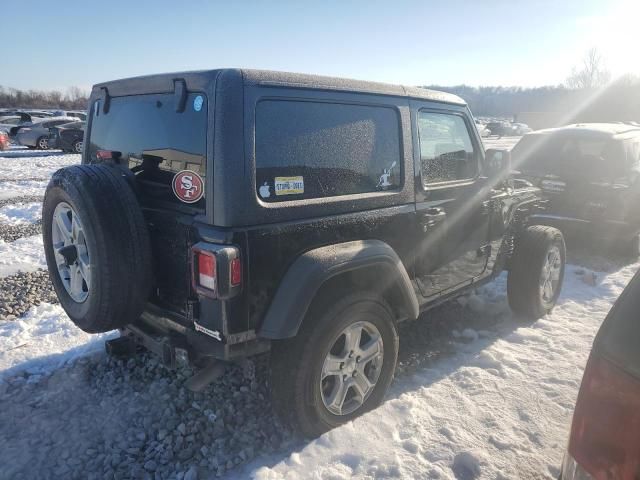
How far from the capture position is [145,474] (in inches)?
104

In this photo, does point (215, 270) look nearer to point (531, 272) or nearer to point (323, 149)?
point (323, 149)

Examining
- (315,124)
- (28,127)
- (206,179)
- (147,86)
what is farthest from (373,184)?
(28,127)

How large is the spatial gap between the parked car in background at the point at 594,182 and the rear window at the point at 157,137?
5362 mm

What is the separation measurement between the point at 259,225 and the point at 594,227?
17.7 ft

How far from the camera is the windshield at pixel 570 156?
622 centimetres

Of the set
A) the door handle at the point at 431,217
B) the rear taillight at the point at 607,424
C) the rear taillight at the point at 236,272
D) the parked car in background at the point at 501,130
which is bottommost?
the rear taillight at the point at 607,424

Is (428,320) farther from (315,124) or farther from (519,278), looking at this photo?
(315,124)

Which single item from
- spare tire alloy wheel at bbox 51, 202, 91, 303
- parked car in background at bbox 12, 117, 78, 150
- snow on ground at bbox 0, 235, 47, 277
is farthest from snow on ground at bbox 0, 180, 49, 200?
parked car in background at bbox 12, 117, 78, 150

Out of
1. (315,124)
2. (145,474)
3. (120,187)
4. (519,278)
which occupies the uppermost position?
(315,124)

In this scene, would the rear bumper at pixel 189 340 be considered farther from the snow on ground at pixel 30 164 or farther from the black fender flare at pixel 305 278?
the snow on ground at pixel 30 164

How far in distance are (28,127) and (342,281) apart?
21.7 meters

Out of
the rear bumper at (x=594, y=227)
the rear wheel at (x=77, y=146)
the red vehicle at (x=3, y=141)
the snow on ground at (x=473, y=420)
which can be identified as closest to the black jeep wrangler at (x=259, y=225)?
the snow on ground at (x=473, y=420)

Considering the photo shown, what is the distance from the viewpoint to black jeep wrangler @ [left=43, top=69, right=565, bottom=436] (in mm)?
2348

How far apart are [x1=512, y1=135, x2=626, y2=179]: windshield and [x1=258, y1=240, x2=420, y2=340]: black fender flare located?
15.8 feet
